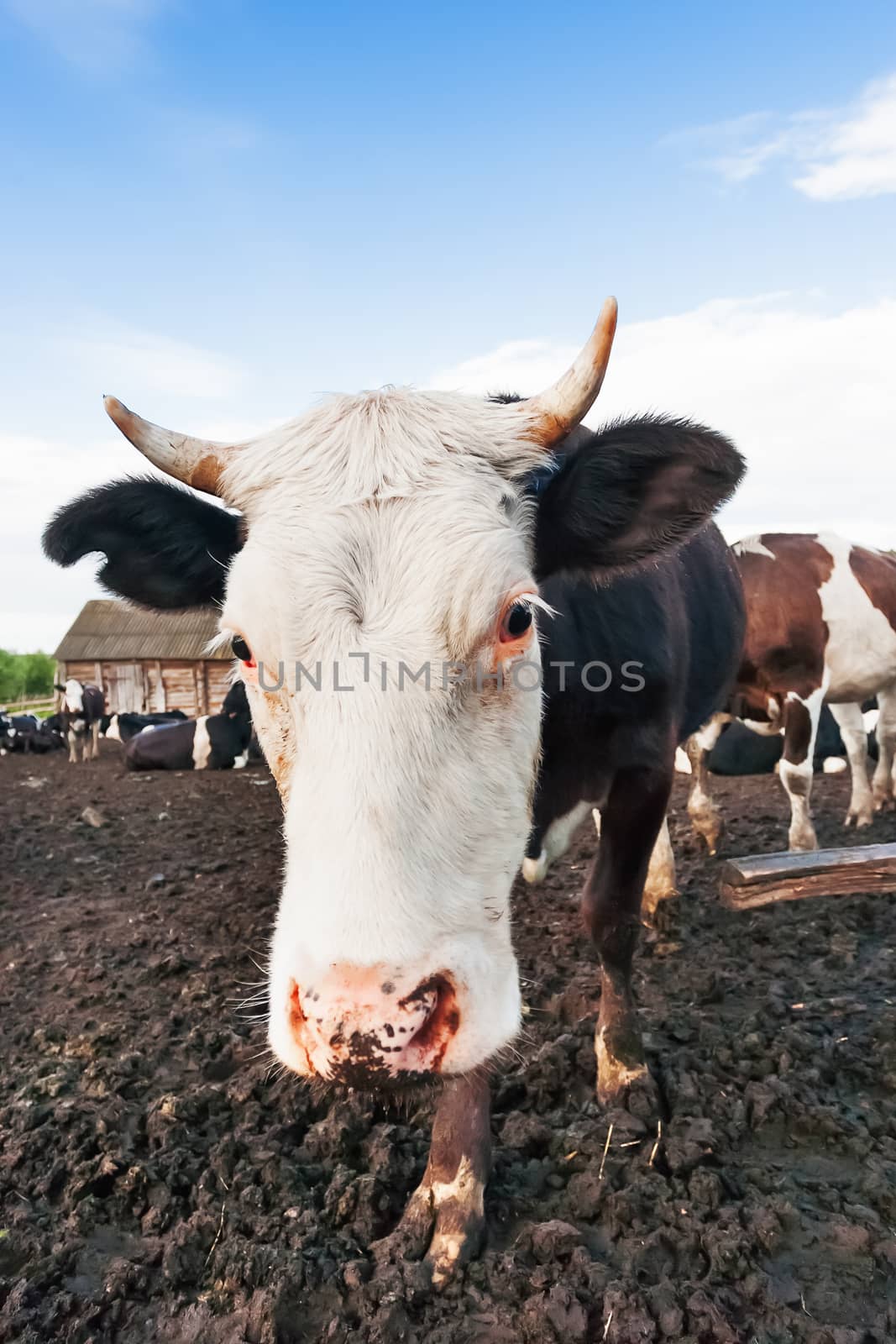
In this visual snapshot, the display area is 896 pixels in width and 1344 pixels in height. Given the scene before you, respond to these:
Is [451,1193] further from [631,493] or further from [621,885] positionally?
[631,493]

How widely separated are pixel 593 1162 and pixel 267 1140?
1.03m

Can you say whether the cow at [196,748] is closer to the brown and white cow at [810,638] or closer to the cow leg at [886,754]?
the brown and white cow at [810,638]

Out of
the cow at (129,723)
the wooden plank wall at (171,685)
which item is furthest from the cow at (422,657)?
the wooden plank wall at (171,685)

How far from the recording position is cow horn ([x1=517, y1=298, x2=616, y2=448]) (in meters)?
2.18

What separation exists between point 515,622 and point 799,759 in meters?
5.30

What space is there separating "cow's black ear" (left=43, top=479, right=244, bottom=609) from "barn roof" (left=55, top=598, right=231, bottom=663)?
25.6 metres

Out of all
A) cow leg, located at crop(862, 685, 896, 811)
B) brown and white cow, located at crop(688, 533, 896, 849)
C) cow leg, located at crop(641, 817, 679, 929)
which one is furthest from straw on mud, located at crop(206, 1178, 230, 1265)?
cow leg, located at crop(862, 685, 896, 811)

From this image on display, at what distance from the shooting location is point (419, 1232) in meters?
2.24

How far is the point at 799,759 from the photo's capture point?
21.5ft

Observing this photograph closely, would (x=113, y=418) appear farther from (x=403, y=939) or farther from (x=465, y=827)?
(x=403, y=939)

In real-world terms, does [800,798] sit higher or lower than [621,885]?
lower

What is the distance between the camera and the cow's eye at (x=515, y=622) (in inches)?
77.5

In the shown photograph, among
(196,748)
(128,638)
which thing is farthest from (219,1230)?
(128,638)

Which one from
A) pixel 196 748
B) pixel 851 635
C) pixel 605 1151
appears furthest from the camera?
pixel 196 748
